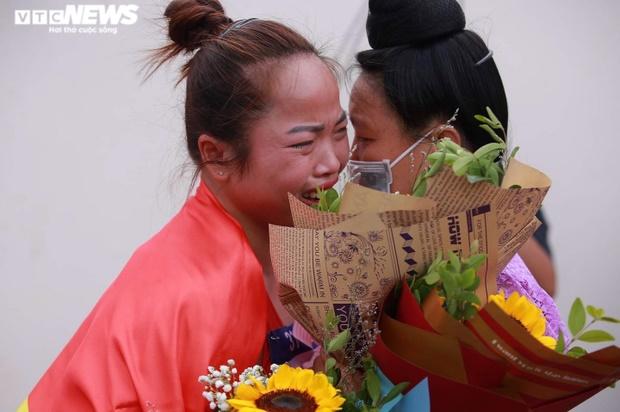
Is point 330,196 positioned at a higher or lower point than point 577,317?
higher

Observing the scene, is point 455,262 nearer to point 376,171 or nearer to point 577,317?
point 577,317

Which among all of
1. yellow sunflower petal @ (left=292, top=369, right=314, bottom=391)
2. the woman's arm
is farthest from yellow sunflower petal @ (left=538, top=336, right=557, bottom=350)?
the woman's arm

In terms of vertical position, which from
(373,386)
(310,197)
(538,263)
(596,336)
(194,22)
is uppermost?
(194,22)

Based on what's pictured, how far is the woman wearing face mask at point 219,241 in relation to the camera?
5.35 feet

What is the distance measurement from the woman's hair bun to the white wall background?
4.14ft

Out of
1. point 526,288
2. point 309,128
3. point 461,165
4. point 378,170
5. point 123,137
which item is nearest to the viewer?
point 461,165

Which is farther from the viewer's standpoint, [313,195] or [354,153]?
[354,153]

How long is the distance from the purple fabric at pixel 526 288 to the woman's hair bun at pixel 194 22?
693 millimetres

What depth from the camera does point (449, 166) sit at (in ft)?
4.94

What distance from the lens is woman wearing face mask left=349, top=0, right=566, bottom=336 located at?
2062mm

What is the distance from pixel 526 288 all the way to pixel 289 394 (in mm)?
692

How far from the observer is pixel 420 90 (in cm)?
207

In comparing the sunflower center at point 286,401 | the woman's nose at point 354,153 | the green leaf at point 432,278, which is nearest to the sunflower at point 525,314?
the green leaf at point 432,278

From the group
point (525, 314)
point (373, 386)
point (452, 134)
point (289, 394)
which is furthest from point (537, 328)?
point (452, 134)
